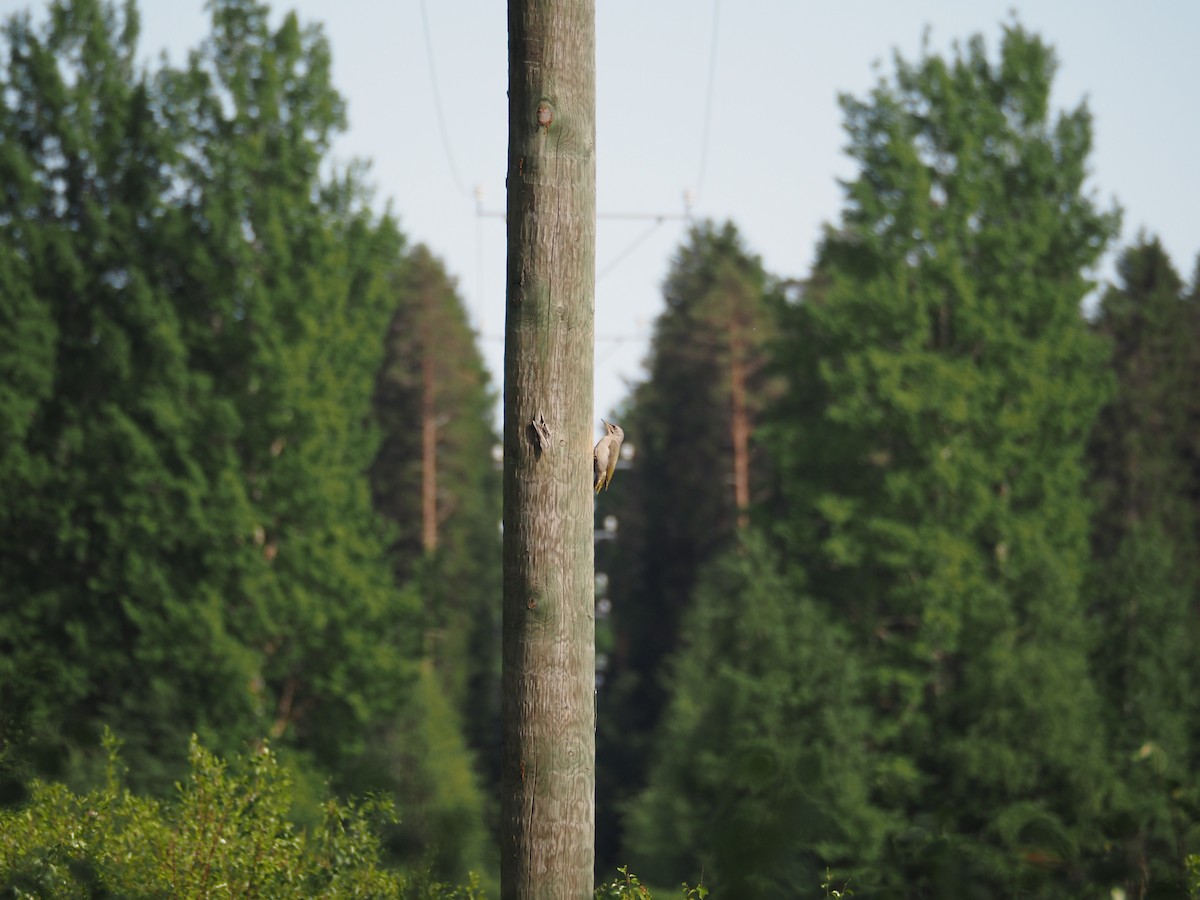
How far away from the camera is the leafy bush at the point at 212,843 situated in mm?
5926

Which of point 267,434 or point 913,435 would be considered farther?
point 913,435

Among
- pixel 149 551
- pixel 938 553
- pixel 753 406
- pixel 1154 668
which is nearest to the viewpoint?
pixel 149 551

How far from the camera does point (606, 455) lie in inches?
205

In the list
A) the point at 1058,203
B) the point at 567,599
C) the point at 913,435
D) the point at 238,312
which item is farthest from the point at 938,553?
the point at 567,599

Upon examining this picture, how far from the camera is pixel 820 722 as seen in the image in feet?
79.9

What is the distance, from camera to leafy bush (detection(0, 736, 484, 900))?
19.4ft

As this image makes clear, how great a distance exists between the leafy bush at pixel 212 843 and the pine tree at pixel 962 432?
1817 centimetres

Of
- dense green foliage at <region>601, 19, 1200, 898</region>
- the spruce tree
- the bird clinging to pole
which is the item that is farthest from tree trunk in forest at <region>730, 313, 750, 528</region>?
the bird clinging to pole

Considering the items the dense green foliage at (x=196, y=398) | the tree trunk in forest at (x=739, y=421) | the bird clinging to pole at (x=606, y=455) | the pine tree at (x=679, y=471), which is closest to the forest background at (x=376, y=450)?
the dense green foliage at (x=196, y=398)

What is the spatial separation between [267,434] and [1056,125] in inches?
601

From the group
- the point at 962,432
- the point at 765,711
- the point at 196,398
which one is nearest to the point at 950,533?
the point at 962,432

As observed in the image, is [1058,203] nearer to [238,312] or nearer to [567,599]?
[238,312]

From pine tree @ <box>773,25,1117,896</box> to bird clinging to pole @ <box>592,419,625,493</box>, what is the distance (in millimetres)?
19389

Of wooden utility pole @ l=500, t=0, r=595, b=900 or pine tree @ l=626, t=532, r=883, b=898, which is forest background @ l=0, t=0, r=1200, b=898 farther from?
wooden utility pole @ l=500, t=0, r=595, b=900
